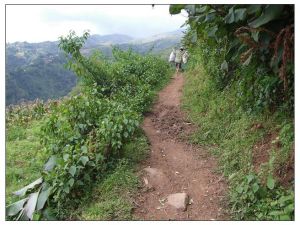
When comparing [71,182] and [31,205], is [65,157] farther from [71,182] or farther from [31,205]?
[31,205]

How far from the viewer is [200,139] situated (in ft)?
18.6

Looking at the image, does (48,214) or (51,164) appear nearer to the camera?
(48,214)

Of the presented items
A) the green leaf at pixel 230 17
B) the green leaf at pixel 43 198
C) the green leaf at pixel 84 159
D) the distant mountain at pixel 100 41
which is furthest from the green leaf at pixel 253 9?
the distant mountain at pixel 100 41

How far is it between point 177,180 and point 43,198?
1.65 meters

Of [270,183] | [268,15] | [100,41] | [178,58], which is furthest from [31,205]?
[100,41]

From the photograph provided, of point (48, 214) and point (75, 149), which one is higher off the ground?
point (75, 149)

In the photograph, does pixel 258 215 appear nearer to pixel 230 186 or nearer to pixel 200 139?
pixel 230 186

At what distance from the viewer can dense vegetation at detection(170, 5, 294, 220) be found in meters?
3.50

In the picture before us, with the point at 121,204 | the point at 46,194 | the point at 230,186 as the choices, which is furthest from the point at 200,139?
the point at 46,194

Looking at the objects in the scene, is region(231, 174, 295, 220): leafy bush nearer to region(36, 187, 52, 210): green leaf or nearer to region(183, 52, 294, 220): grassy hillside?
region(183, 52, 294, 220): grassy hillside

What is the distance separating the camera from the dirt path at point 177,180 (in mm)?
3795

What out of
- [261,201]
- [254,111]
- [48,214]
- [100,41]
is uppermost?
[100,41]

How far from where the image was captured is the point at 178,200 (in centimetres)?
394

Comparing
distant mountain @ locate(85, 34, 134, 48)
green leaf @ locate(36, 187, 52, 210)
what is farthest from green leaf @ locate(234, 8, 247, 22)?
distant mountain @ locate(85, 34, 134, 48)
